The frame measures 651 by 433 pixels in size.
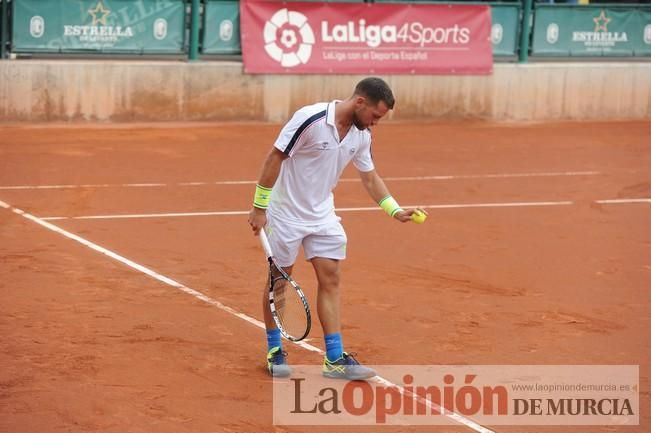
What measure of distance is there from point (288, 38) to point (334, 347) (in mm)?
13322

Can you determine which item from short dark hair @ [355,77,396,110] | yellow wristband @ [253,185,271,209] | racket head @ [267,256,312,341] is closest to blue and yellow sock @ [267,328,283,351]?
racket head @ [267,256,312,341]

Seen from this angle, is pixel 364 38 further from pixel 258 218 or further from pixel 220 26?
pixel 258 218

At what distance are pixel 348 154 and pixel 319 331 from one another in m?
1.82

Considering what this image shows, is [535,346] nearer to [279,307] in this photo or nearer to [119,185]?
[279,307]

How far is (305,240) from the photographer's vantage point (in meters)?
7.77

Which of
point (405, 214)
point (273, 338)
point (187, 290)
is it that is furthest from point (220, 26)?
point (273, 338)

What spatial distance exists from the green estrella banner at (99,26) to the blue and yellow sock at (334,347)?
41.6 feet

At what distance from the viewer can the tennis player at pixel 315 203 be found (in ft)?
24.6

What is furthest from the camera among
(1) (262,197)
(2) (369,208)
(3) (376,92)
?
(2) (369,208)

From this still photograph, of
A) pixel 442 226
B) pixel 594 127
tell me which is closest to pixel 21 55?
pixel 442 226

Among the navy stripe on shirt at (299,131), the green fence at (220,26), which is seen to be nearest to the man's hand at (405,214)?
the navy stripe on shirt at (299,131)

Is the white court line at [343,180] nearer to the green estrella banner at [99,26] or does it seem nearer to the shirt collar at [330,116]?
the green estrella banner at [99,26]

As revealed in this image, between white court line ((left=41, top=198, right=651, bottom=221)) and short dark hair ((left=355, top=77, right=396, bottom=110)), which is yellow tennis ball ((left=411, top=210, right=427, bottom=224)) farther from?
white court line ((left=41, top=198, right=651, bottom=221))

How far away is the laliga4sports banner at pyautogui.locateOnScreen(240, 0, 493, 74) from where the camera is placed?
20.1m
